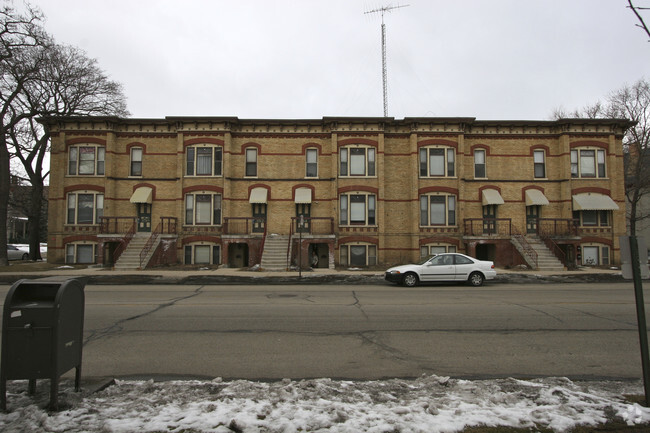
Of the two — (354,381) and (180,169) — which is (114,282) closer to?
(180,169)

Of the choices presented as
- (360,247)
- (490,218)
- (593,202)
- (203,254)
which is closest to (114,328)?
(203,254)

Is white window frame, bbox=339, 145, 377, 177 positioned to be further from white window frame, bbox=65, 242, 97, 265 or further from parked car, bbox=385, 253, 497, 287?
white window frame, bbox=65, 242, 97, 265

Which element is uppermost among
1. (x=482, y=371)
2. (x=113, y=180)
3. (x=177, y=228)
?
(x=113, y=180)

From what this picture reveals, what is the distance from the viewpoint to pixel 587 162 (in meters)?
26.1

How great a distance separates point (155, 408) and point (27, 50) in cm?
3076

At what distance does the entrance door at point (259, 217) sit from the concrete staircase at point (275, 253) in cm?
113

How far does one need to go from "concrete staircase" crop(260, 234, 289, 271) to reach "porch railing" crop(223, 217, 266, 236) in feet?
3.61

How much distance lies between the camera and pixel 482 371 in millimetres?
5859

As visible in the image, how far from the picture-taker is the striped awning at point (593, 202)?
82.0ft

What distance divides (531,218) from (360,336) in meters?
22.5

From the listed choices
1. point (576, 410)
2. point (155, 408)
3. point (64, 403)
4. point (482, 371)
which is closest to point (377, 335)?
point (482, 371)

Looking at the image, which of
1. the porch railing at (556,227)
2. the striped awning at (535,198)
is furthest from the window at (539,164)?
the porch railing at (556,227)

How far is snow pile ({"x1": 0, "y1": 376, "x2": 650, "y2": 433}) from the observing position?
388 cm

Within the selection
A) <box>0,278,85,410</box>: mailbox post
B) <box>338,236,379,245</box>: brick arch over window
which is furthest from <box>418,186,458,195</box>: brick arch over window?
<box>0,278,85,410</box>: mailbox post
